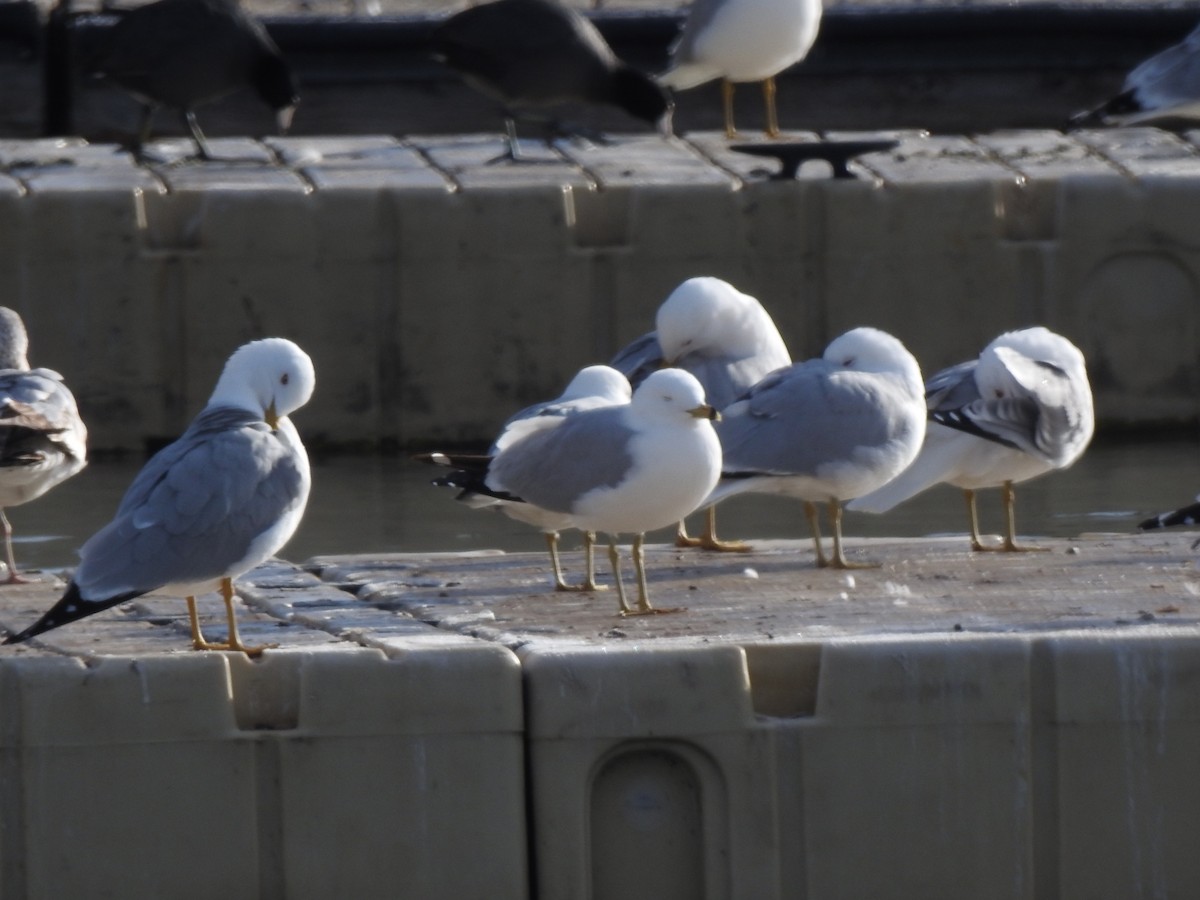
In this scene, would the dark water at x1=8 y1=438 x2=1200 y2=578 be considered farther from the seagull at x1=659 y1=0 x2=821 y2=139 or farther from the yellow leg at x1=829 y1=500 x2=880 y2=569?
the seagull at x1=659 y1=0 x2=821 y2=139

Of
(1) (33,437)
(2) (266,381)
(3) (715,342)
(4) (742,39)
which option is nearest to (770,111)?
(4) (742,39)

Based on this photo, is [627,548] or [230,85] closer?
[627,548]

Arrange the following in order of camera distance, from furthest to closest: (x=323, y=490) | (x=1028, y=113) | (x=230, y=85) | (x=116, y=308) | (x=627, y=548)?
(x=1028, y=113), (x=230, y=85), (x=116, y=308), (x=323, y=490), (x=627, y=548)

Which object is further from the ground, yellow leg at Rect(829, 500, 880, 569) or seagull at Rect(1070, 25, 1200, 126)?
seagull at Rect(1070, 25, 1200, 126)

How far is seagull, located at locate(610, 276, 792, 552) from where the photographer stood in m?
7.43

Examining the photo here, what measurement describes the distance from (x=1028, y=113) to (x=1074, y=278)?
3.79m

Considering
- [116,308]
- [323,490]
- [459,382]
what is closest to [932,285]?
[459,382]

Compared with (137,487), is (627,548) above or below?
below

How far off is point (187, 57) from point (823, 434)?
20.3 feet

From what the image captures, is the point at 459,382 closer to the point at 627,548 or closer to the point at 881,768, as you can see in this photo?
the point at 627,548

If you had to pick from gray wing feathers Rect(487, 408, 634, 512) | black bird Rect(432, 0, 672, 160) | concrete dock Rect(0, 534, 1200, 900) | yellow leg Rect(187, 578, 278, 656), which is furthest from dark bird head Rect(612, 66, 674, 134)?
concrete dock Rect(0, 534, 1200, 900)

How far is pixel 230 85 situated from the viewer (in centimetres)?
1226

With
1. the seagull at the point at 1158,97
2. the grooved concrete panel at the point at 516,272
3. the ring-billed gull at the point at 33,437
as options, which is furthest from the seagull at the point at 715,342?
the seagull at the point at 1158,97

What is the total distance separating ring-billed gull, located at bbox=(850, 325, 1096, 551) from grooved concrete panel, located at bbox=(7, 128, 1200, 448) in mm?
3384
